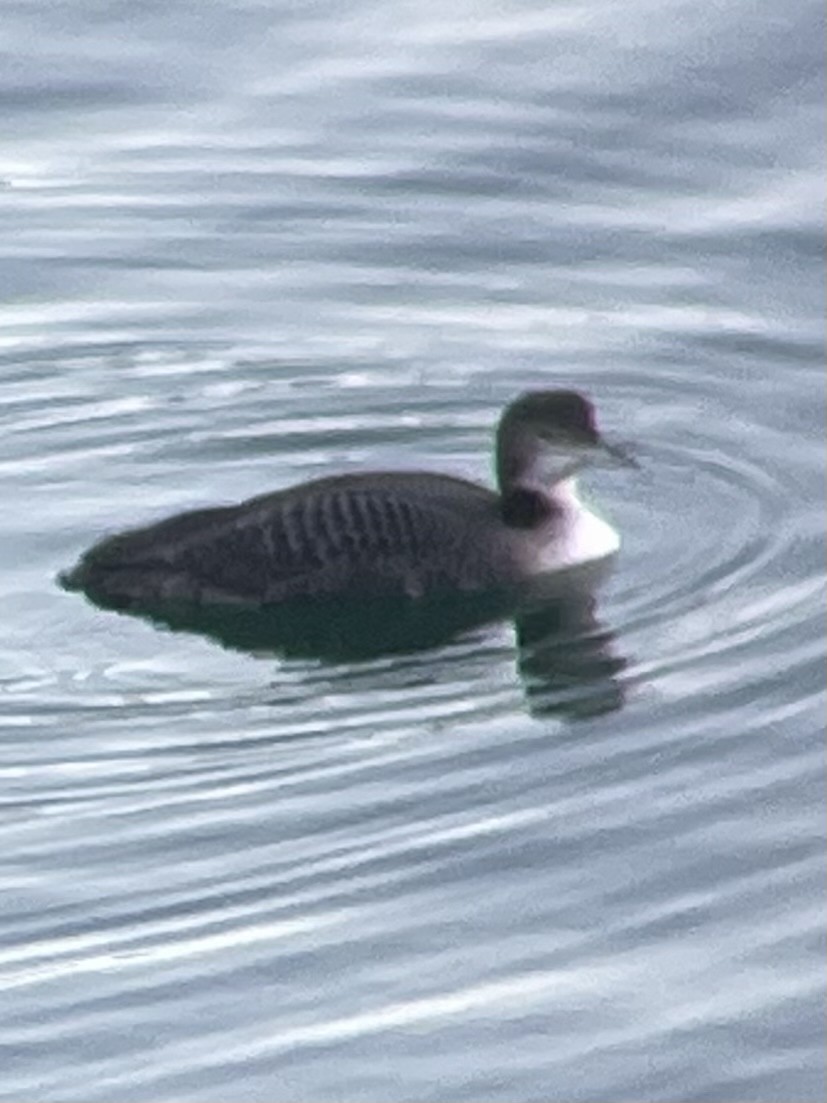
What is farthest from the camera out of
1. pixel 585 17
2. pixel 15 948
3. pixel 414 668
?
pixel 585 17

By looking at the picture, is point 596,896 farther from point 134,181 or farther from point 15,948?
point 134,181

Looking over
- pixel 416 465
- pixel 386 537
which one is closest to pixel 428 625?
pixel 386 537

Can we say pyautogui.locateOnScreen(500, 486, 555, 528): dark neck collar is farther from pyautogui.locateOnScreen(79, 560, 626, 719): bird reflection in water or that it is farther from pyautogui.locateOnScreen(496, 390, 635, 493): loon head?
pyautogui.locateOnScreen(79, 560, 626, 719): bird reflection in water

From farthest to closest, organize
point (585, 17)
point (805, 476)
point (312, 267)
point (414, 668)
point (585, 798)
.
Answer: point (585, 17) < point (312, 267) < point (805, 476) < point (414, 668) < point (585, 798)

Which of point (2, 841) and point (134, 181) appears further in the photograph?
point (134, 181)

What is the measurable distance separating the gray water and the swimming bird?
18cm

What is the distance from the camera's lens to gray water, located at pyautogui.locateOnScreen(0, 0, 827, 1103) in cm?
1206

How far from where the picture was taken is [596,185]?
1772 centimetres

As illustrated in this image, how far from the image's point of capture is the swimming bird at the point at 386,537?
48.9 feet

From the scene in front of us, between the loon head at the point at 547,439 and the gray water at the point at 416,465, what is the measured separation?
293 mm

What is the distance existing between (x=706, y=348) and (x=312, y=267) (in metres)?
1.41

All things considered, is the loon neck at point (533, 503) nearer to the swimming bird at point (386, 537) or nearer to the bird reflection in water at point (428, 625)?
the swimming bird at point (386, 537)

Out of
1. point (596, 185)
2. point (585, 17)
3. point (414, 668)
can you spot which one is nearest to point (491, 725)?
point (414, 668)

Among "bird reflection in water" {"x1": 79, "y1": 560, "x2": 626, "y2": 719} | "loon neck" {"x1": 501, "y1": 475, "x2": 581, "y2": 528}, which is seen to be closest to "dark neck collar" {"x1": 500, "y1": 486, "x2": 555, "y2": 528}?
"loon neck" {"x1": 501, "y1": 475, "x2": 581, "y2": 528}
